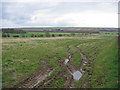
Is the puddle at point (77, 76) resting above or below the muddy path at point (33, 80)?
below

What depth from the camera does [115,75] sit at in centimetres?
1116

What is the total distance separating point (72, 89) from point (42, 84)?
9.05 feet

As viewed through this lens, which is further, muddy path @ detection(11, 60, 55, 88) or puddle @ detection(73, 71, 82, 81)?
puddle @ detection(73, 71, 82, 81)

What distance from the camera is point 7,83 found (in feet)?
34.7

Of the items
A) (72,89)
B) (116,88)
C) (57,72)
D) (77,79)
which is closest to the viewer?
(116,88)

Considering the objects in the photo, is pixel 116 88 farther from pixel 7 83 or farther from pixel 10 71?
pixel 10 71

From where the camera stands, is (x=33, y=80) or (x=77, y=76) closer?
(x=33, y=80)

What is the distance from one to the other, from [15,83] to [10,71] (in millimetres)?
2983

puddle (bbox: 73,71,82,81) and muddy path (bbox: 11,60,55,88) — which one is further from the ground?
muddy path (bbox: 11,60,55,88)

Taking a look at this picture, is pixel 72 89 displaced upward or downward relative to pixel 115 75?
downward

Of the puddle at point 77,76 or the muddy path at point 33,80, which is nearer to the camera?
the muddy path at point 33,80

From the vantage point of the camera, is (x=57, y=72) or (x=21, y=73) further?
(x=57, y=72)

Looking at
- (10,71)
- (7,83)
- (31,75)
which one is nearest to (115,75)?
(31,75)

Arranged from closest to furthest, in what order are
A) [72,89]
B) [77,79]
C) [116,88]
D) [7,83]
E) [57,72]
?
[116,88] < [72,89] < [7,83] < [77,79] < [57,72]
